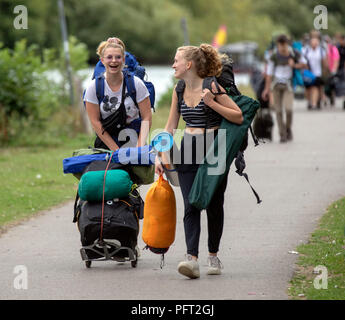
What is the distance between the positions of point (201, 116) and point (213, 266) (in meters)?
1.13

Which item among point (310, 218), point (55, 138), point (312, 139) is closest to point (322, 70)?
point (312, 139)

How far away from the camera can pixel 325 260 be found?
23.9 feet

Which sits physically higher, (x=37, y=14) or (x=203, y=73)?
(x=37, y=14)

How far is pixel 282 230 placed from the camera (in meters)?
8.77

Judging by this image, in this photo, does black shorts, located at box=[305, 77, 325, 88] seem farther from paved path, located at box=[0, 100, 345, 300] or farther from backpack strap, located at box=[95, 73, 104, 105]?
backpack strap, located at box=[95, 73, 104, 105]

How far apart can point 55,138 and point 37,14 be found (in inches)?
1764

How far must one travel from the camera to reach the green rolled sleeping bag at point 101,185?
6887mm

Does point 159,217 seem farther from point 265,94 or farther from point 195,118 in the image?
point 265,94

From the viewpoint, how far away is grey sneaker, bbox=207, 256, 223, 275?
22.6ft

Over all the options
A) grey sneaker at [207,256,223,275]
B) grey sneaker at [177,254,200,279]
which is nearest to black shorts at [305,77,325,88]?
grey sneaker at [207,256,223,275]

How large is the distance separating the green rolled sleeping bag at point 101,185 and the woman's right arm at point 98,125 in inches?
16.0

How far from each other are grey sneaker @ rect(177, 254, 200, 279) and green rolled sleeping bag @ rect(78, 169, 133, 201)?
0.74 meters

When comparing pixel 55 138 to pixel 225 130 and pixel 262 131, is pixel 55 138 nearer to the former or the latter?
pixel 262 131

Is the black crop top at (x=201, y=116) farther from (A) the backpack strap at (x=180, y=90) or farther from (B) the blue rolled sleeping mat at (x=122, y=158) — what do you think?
(B) the blue rolled sleeping mat at (x=122, y=158)
